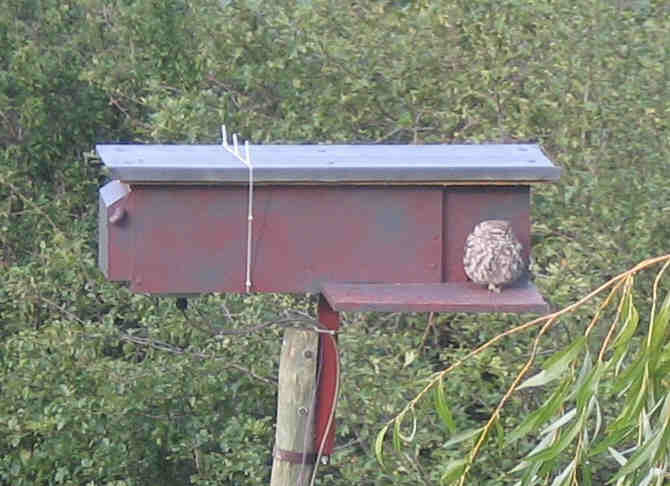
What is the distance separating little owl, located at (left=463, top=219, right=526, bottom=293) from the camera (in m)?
2.77

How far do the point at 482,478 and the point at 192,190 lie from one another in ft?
6.51

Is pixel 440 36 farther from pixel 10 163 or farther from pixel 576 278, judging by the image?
pixel 10 163

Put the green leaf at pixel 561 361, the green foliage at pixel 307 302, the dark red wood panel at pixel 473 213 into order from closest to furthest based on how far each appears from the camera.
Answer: the green leaf at pixel 561 361
the dark red wood panel at pixel 473 213
the green foliage at pixel 307 302

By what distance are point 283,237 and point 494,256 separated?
427 mm

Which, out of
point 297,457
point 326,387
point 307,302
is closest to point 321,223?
point 326,387

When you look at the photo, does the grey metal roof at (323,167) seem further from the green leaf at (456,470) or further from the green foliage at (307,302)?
the green foliage at (307,302)

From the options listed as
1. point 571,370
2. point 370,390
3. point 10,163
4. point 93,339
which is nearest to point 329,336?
point 571,370

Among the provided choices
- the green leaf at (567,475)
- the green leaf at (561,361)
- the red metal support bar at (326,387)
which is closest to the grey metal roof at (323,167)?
the red metal support bar at (326,387)

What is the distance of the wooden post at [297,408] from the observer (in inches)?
120

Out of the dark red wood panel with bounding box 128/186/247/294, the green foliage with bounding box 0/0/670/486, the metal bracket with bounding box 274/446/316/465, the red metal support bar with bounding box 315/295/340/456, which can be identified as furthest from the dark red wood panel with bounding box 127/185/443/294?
the green foliage with bounding box 0/0/670/486

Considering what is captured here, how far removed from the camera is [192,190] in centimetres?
280

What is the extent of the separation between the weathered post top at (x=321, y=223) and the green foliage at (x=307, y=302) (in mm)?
1172

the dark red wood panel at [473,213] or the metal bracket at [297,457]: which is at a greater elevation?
the dark red wood panel at [473,213]

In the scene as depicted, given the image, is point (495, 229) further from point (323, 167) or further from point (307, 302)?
point (307, 302)
